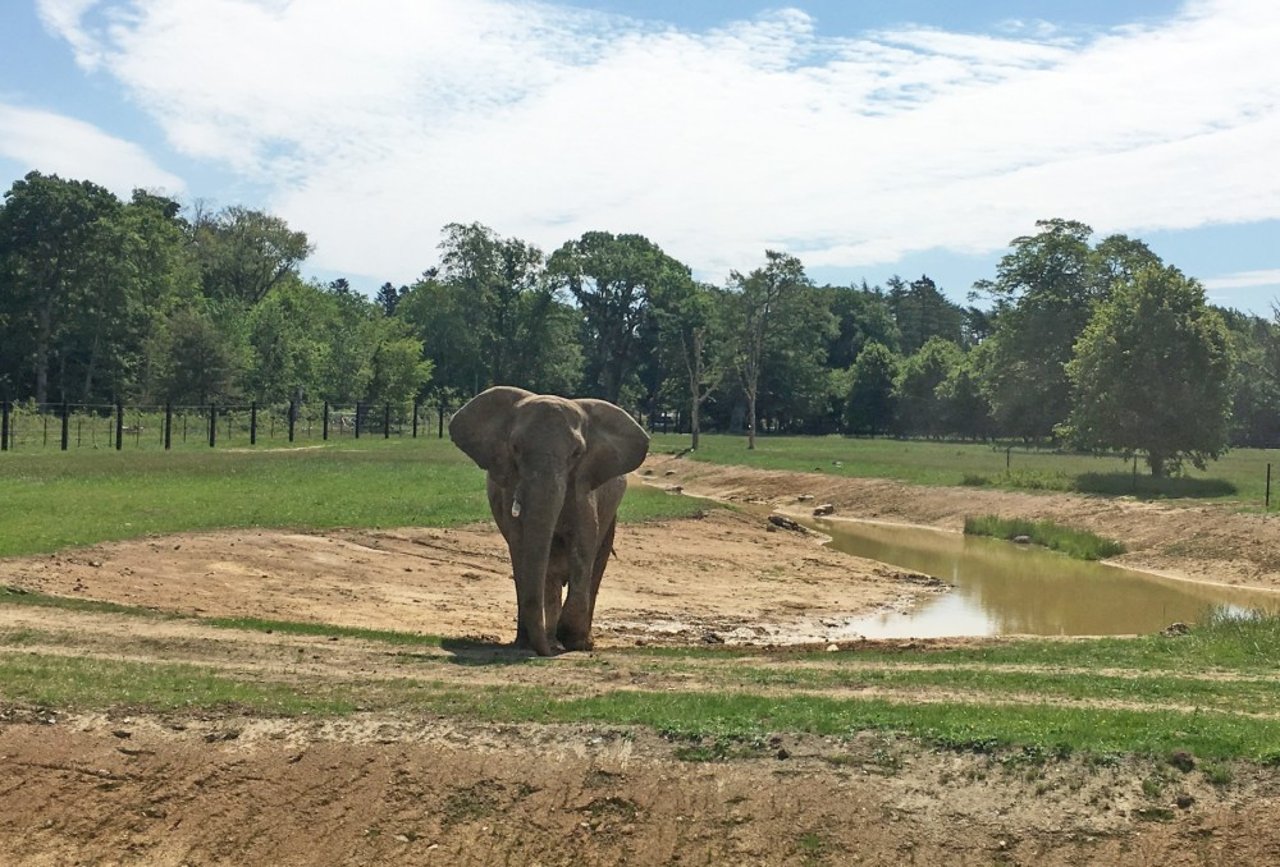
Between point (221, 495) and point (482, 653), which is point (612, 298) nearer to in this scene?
point (221, 495)

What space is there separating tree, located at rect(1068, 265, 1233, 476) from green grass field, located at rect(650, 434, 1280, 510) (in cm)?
157

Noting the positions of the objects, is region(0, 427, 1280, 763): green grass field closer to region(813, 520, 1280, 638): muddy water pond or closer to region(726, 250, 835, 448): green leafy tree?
region(813, 520, 1280, 638): muddy water pond

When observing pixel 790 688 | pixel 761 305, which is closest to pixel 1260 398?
pixel 761 305

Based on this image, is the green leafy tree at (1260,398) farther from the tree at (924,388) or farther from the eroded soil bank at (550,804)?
the eroded soil bank at (550,804)

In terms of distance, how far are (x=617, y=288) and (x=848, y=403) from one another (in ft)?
98.4

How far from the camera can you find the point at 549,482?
1427 cm

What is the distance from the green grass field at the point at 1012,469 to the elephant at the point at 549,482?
2853 centimetres

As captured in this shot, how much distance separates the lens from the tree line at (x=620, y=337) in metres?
47.9

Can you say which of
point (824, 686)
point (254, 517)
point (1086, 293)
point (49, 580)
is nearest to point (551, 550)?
point (824, 686)

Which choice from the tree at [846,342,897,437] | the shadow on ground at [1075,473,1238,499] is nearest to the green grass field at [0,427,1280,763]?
the shadow on ground at [1075,473,1238,499]

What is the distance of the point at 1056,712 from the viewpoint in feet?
35.3

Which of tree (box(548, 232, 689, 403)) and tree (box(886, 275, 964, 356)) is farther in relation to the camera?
tree (box(886, 275, 964, 356))

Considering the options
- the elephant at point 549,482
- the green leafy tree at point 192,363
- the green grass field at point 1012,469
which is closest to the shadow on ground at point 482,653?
the elephant at point 549,482

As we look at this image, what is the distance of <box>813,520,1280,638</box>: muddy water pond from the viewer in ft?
77.3
